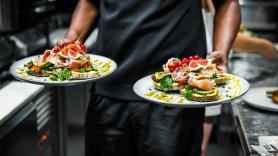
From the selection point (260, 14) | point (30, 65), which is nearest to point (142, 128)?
point (30, 65)

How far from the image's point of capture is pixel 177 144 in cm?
163

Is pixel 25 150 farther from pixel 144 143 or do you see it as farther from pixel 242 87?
pixel 242 87

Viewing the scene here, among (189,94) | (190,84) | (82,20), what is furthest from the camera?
(82,20)

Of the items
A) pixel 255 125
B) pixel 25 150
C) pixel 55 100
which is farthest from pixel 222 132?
pixel 25 150

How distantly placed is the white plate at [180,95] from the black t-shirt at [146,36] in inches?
4.6

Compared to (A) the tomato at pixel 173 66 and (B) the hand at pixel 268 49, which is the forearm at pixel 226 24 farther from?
(B) the hand at pixel 268 49

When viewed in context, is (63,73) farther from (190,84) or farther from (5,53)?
(5,53)

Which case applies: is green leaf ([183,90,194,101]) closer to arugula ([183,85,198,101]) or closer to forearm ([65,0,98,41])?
arugula ([183,85,198,101])

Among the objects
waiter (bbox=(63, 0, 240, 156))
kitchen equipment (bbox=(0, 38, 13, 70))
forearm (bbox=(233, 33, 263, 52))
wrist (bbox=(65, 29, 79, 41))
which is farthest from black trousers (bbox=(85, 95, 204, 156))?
forearm (bbox=(233, 33, 263, 52))

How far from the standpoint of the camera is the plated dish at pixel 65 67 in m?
1.50

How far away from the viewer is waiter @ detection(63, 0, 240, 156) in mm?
1628

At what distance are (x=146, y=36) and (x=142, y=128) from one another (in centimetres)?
31

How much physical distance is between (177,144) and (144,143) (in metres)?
0.11

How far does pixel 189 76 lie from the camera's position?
1.54 metres
